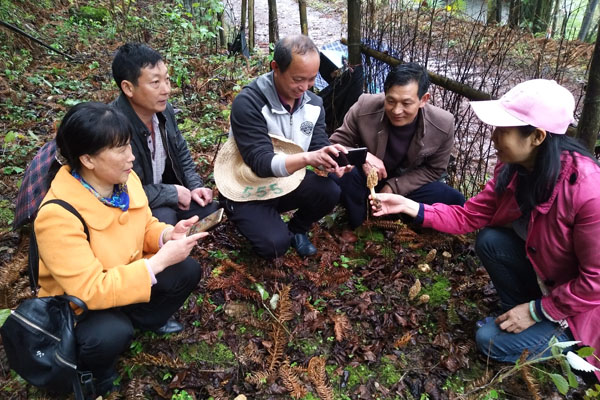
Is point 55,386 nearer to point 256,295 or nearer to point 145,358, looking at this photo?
point 145,358

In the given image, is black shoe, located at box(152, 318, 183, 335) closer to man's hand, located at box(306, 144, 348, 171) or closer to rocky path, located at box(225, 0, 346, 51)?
man's hand, located at box(306, 144, 348, 171)

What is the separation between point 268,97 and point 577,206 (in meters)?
2.35

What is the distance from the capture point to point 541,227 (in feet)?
8.46

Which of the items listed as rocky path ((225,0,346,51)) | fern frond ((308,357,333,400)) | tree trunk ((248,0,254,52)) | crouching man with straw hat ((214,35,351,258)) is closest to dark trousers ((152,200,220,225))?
crouching man with straw hat ((214,35,351,258))

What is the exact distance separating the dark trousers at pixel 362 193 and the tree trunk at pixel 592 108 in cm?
124

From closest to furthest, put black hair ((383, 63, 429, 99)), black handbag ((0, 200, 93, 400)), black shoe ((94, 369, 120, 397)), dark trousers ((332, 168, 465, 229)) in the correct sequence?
black handbag ((0, 200, 93, 400)) → black shoe ((94, 369, 120, 397)) → black hair ((383, 63, 429, 99)) → dark trousers ((332, 168, 465, 229))

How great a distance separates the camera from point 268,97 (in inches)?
130

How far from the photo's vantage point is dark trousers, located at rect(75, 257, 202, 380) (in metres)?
2.21

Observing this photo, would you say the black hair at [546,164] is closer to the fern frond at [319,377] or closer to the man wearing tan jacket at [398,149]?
the man wearing tan jacket at [398,149]

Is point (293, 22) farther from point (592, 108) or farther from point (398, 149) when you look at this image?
point (592, 108)

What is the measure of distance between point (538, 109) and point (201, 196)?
2714mm

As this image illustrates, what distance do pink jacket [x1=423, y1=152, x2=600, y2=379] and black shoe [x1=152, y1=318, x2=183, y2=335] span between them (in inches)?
101

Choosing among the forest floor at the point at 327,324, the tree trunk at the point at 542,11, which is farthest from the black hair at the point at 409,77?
the tree trunk at the point at 542,11

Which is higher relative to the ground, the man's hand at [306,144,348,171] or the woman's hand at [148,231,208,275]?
the man's hand at [306,144,348,171]
